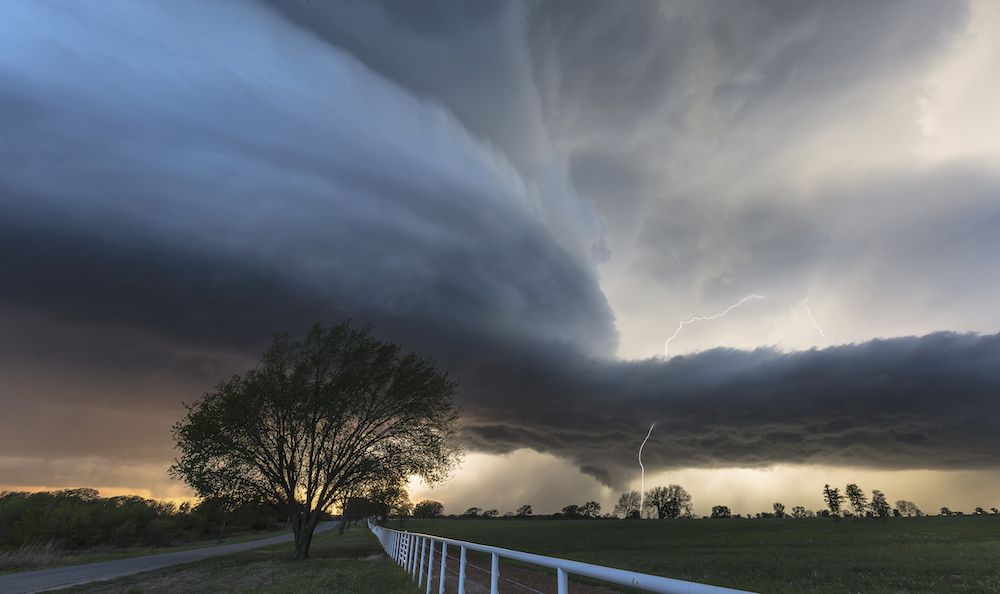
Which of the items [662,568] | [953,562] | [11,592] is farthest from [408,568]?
[953,562]

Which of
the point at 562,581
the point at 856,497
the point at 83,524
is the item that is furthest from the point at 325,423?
the point at 856,497

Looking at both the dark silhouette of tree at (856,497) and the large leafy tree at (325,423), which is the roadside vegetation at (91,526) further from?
the dark silhouette of tree at (856,497)

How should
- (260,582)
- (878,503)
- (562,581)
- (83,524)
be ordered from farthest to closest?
(878,503), (83,524), (260,582), (562,581)

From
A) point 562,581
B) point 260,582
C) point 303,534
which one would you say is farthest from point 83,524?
point 562,581

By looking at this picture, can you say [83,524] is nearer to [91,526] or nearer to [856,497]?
[91,526]

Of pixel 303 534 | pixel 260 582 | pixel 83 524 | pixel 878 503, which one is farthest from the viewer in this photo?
pixel 878 503

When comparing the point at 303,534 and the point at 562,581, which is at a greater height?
the point at 562,581

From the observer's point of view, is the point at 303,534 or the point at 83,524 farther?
the point at 83,524

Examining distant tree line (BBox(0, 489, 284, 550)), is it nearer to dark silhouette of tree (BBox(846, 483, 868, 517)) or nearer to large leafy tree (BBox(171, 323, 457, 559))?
large leafy tree (BBox(171, 323, 457, 559))

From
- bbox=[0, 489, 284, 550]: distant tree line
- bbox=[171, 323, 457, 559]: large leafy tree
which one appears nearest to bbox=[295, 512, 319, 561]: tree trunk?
bbox=[171, 323, 457, 559]: large leafy tree

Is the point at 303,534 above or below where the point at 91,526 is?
above

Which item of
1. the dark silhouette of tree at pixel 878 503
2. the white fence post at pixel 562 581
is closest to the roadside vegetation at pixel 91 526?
the white fence post at pixel 562 581

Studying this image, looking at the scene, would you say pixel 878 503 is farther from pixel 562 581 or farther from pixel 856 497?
pixel 562 581

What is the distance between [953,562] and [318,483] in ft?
133
